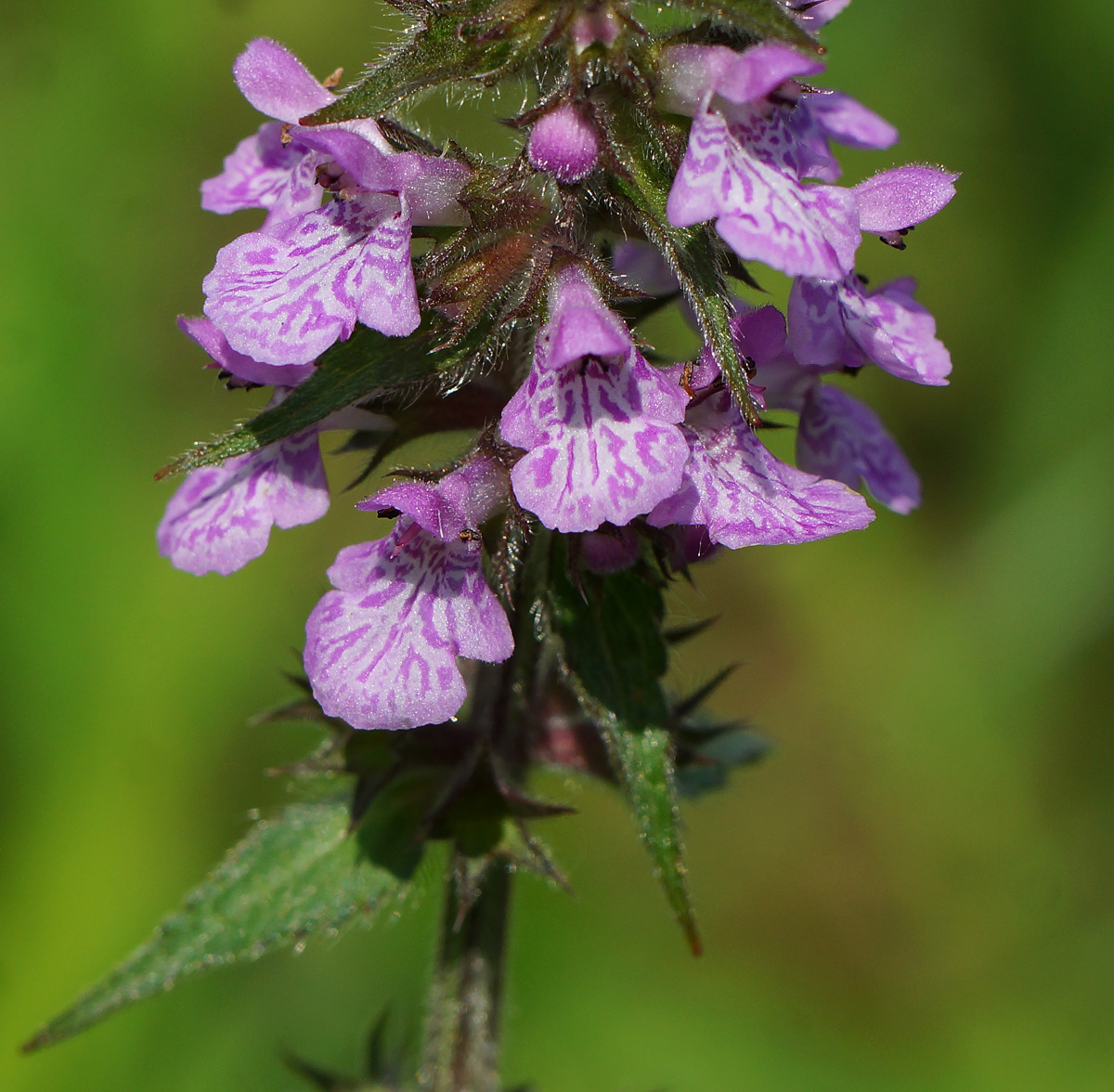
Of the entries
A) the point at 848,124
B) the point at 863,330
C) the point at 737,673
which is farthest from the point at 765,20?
the point at 737,673

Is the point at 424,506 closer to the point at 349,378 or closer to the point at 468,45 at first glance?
the point at 349,378

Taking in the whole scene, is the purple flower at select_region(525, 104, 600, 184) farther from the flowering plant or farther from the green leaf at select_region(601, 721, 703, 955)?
the green leaf at select_region(601, 721, 703, 955)

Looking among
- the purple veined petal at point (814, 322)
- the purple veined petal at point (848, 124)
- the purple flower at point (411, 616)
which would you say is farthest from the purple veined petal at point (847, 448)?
the purple flower at point (411, 616)

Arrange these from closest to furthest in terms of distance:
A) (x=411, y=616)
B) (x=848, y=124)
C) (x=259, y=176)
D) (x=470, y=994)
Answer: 1. (x=411, y=616)
2. (x=848, y=124)
3. (x=259, y=176)
4. (x=470, y=994)

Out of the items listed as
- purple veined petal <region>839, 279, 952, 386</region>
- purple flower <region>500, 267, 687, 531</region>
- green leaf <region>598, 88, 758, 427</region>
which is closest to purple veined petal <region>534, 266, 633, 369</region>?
purple flower <region>500, 267, 687, 531</region>

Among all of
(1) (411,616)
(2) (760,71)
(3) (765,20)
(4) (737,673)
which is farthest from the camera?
(4) (737,673)

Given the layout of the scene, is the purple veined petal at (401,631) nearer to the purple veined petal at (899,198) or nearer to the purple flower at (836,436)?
the purple flower at (836,436)

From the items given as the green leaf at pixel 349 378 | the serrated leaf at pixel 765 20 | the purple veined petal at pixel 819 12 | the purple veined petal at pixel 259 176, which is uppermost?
the purple veined petal at pixel 819 12
